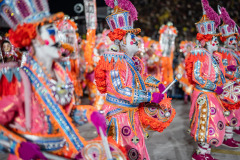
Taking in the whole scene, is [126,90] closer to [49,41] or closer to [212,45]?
[49,41]

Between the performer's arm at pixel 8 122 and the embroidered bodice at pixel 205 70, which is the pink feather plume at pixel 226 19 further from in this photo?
the performer's arm at pixel 8 122

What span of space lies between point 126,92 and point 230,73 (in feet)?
9.48

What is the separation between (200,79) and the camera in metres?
3.37

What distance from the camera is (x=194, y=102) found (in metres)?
3.67

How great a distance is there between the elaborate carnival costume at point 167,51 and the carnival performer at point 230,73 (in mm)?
3869

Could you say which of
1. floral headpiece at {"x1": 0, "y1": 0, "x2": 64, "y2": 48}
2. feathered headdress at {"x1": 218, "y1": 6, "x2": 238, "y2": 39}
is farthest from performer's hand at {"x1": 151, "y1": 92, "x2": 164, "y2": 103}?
feathered headdress at {"x1": 218, "y1": 6, "x2": 238, "y2": 39}

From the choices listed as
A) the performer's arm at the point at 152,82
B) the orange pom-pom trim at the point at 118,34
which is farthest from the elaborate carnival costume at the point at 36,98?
the performer's arm at the point at 152,82

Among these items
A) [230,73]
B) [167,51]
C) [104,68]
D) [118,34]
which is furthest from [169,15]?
[104,68]

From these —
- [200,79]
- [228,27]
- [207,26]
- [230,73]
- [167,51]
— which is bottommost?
[167,51]

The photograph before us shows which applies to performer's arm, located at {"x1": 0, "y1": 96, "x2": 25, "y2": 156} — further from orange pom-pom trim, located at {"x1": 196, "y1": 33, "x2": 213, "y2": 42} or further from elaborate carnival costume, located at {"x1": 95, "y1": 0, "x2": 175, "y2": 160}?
orange pom-pom trim, located at {"x1": 196, "y1": 33, "x2": 213, "y2": 42}

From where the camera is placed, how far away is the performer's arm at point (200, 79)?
11.0 feet

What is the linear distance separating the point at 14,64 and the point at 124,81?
1.03 meters

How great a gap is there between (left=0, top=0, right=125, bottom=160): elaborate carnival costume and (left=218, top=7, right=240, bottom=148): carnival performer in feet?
10.1

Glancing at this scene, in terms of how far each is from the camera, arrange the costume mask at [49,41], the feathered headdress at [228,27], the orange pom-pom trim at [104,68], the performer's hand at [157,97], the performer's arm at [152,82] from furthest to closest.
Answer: the feathered headdress at [228,27]
the performer's arm at [152,82]
the orange pom-pom trim at [104,68]
the performer's hand at [157,97]
the costume mask at [49,41]
